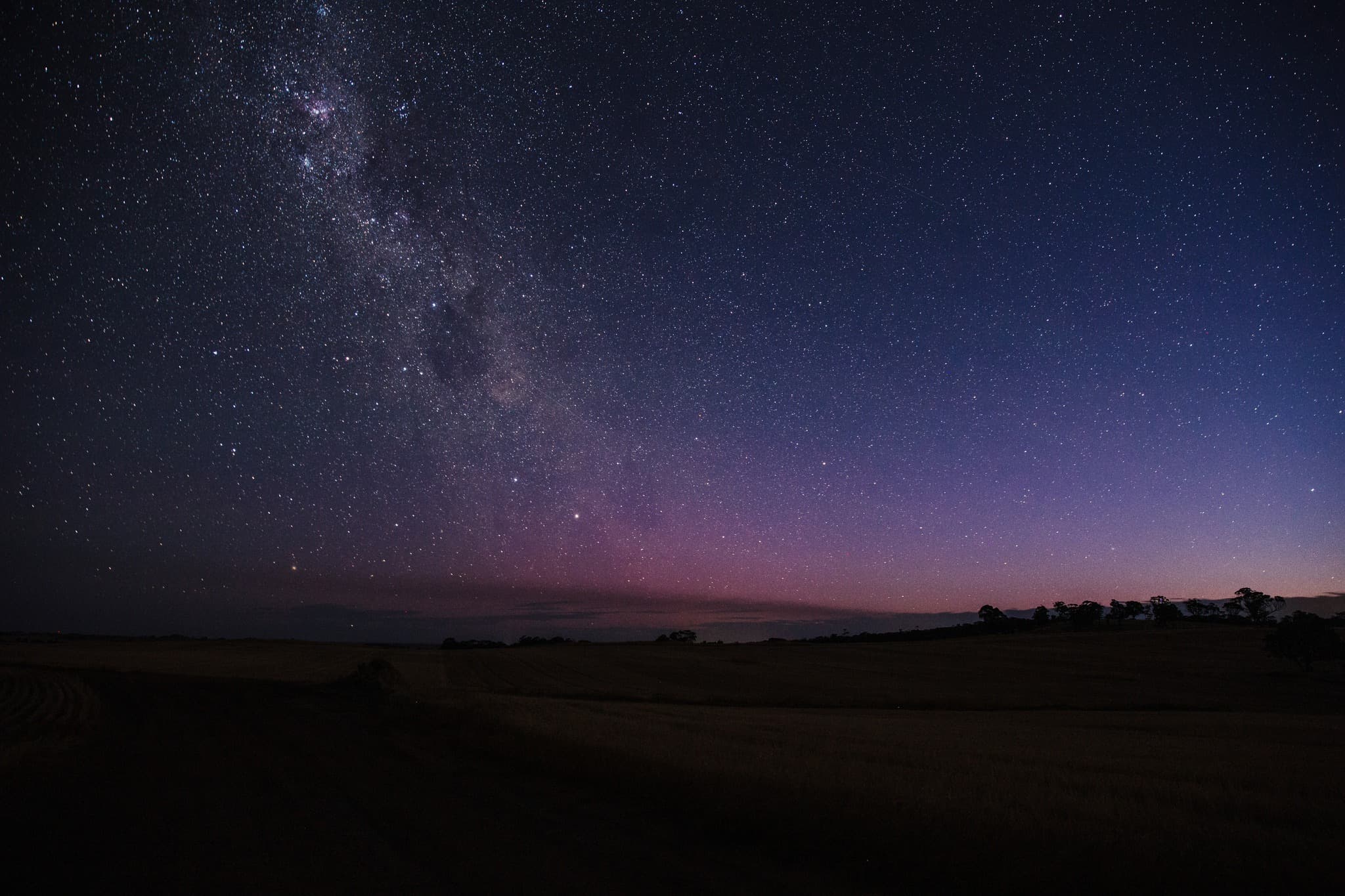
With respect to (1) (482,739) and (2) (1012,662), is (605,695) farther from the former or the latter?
(2) (1012,662)

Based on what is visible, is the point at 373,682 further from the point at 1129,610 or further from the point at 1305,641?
the point at 1129,610

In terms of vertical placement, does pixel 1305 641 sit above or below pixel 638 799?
below

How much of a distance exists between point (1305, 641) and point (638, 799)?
69192 mm

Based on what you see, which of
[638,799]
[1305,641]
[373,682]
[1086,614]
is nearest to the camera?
[638,799]

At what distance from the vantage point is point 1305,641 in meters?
56.7

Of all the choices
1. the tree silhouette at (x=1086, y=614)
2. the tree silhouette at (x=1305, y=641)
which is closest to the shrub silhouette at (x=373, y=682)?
the tree silhouette at (x=1305, y=641)

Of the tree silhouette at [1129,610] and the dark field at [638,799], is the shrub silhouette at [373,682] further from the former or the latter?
the tree silhouette at [1129,610]

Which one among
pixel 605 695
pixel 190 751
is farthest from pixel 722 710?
pixel 190 751

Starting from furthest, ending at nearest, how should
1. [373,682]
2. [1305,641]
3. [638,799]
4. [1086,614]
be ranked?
[1086,614] → [1305,641] → [373,682] → [638,799]

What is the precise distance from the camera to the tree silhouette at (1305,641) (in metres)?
56.4

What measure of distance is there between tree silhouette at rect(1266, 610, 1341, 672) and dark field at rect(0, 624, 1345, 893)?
34.0m

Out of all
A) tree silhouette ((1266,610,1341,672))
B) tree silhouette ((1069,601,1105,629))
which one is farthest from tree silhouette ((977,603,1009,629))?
tree silhouette ((1266,610,1341,672))

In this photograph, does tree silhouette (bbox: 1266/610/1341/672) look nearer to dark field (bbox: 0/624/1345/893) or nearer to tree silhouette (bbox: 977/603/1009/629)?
dark field (bbox: 0/624/1345/893)

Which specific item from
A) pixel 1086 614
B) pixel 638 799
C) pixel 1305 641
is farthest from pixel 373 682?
pixel 1086 614
